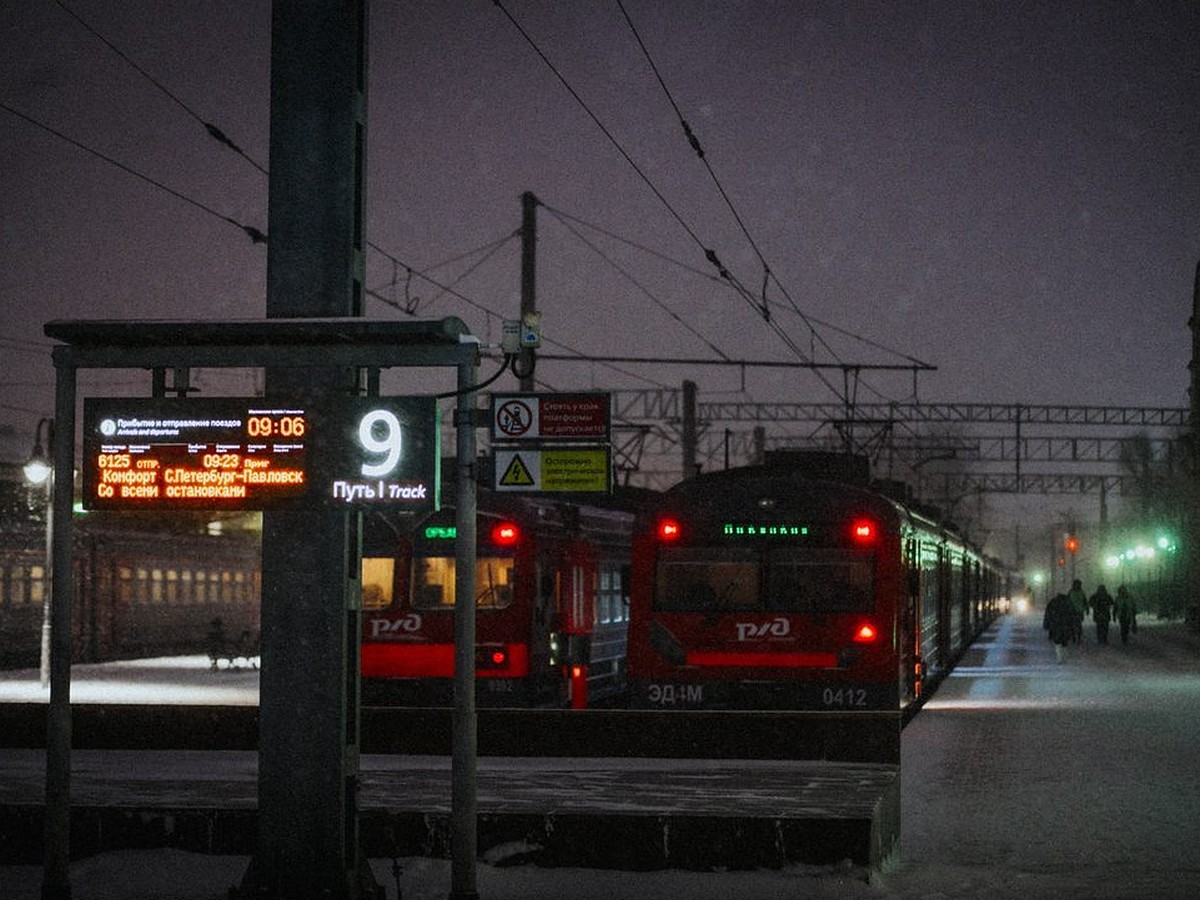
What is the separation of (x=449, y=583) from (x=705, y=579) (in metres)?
3.35

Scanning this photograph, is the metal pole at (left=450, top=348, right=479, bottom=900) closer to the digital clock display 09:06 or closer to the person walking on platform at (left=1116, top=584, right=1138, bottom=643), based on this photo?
the digital clock display 09:06

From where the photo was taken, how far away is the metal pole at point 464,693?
30.3ft

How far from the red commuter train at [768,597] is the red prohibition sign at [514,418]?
9.88m

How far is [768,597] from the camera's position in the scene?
19312 millimetres

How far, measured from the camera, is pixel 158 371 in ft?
31.5

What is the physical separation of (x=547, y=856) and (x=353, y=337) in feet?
11.0

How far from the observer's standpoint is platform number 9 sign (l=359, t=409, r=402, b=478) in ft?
30.2

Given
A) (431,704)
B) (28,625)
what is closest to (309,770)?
(431,704)

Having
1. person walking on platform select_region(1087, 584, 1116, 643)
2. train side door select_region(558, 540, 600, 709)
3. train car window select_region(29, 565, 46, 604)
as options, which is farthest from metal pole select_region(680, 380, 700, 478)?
train side door select_region(558, 540, 600, 709)

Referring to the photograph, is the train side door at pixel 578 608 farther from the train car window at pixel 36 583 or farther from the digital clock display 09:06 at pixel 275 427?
the train car window at pixel 36 583

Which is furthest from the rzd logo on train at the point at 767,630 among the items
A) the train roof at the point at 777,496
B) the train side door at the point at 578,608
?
the train side door at the point at 578,608

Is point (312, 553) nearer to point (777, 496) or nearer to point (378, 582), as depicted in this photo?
point (777, 496)

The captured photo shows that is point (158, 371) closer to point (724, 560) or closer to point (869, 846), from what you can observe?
point (869, 846)

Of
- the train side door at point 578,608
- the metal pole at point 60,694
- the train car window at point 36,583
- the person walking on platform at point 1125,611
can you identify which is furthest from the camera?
the person walking on platform at point 1125,611
